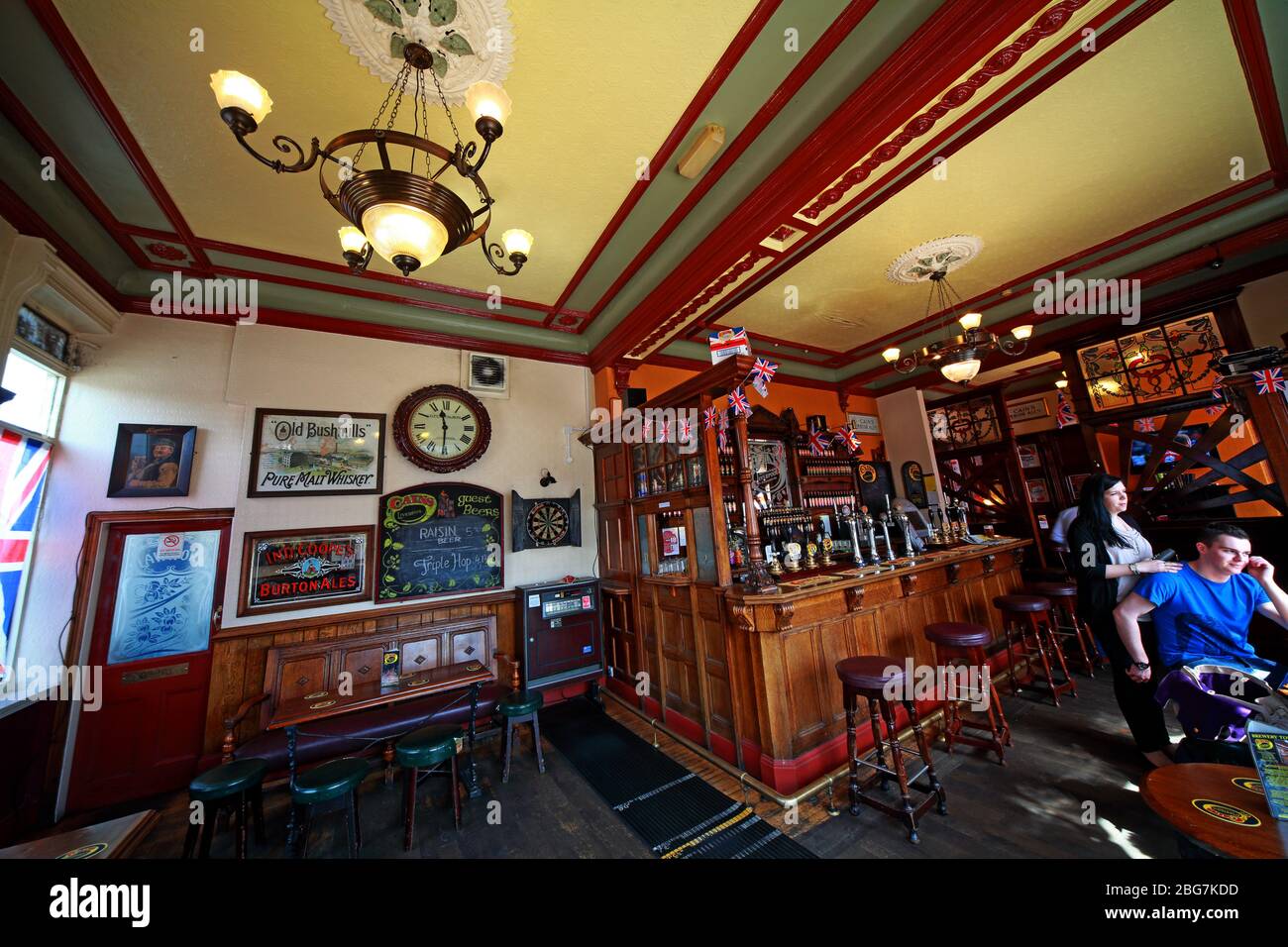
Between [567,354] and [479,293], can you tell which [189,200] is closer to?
[479,293]

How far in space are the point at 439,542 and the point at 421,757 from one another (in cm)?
209

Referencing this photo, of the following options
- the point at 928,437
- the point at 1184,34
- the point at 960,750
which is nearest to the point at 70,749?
the point at 960,750

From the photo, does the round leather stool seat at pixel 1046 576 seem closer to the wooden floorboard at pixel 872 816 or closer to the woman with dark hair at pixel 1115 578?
the wooden floorboard at pixel 872 816

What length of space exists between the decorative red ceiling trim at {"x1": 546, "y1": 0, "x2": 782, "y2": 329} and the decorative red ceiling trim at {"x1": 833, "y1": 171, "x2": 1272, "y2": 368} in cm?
460

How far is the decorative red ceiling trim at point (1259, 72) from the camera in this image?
2289 millimetres

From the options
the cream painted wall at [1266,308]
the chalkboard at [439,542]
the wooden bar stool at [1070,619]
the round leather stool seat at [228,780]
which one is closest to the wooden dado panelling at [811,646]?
the wooden bar stool at [1070,619]

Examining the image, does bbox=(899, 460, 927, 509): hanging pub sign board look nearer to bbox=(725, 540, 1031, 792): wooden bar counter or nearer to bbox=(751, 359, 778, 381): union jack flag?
bbox=(725, 540, 1031, 792): wooden bar counter

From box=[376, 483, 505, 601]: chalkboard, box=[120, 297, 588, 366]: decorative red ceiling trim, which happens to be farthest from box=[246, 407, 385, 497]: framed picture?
box=[120, 297, 588, 366]: decorative red ceiling trim

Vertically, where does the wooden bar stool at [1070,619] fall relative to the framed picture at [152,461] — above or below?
below

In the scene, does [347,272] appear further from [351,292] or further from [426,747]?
[426,747]

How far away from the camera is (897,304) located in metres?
5.38

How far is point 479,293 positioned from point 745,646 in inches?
161

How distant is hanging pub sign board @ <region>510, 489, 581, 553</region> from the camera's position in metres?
4.69

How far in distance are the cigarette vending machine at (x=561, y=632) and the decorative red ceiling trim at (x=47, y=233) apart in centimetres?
409
